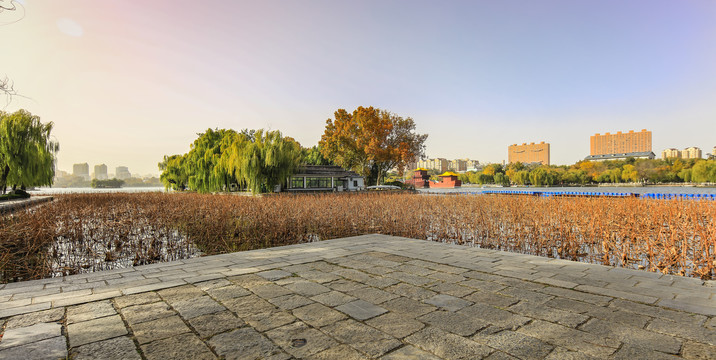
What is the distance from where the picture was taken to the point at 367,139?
31.1m

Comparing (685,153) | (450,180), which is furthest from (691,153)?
(450,180)

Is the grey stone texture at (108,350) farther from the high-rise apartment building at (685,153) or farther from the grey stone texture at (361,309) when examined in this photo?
the high-rise apartment building at (685,153)

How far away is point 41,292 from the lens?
3.19 m

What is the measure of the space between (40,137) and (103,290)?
21.0 m

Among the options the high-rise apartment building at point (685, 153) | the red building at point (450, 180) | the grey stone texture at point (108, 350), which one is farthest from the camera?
the high-rise apartment building at point (685, 153)

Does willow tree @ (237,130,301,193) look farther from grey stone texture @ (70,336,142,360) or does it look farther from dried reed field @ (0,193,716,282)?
grey stone texture @ (70,336,142,360)

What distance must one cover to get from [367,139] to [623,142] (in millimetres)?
127395

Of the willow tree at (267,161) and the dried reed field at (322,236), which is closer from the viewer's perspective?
the dried reed field at (322,236)

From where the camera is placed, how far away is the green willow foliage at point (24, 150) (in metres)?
16.9

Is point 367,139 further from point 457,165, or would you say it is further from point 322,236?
point 457,165

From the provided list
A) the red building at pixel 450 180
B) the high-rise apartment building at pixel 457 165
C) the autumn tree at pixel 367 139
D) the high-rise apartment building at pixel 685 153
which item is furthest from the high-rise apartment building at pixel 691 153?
the autumn tree at pixel 367 139

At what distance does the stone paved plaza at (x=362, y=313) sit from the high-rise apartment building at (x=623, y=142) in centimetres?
14497

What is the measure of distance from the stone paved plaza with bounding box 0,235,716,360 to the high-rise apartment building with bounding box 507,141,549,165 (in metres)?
149

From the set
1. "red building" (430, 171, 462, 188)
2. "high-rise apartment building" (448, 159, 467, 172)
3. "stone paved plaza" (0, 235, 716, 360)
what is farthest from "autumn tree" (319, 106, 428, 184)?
"high-rise apartment building" (448, 159, 467, 172)
